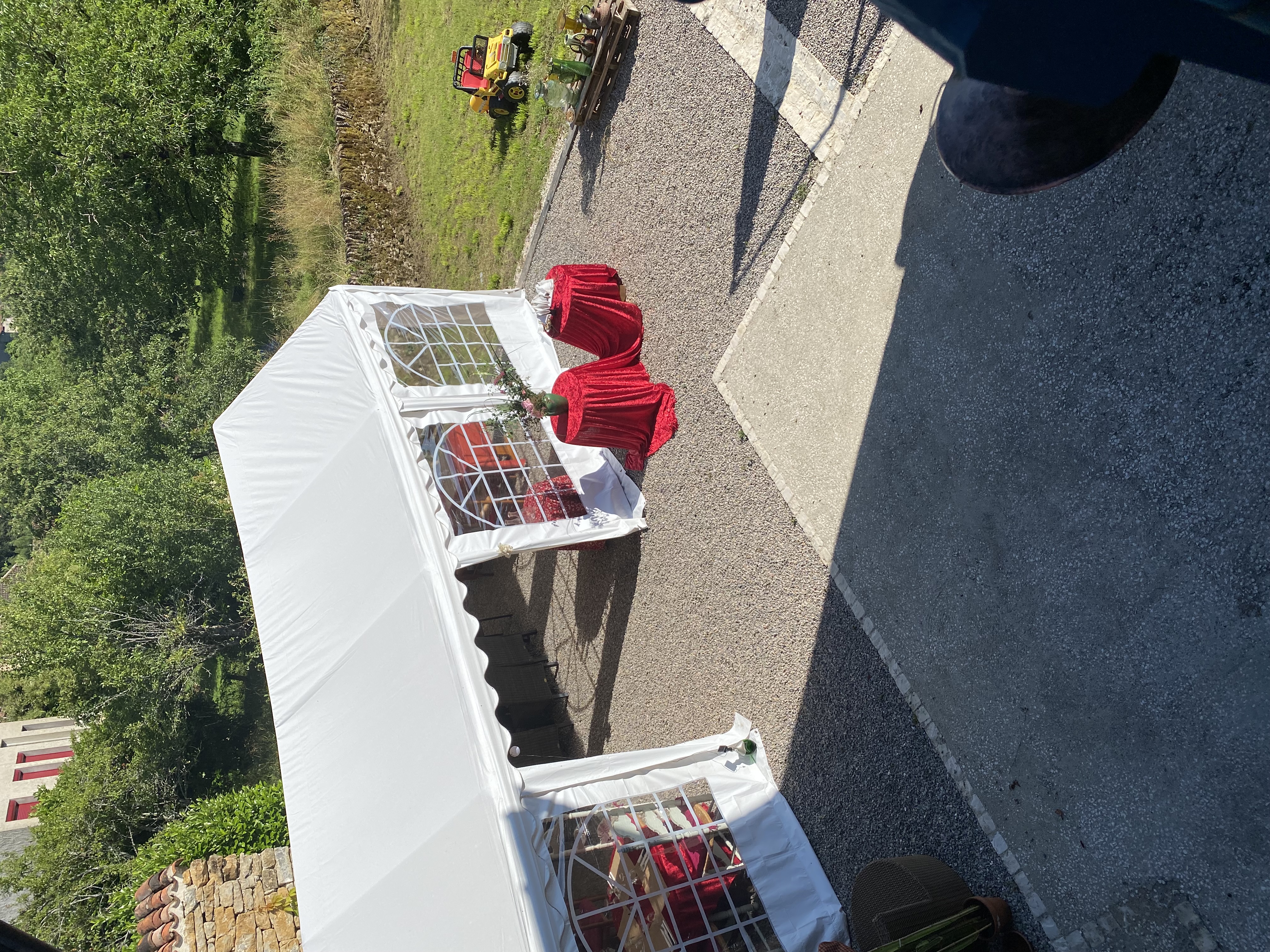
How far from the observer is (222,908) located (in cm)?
908

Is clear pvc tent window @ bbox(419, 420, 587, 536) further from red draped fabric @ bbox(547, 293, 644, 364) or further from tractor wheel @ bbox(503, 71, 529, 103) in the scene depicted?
tractor wheel @ bbox(503, 71, 529, 103)

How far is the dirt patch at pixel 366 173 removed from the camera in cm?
1261

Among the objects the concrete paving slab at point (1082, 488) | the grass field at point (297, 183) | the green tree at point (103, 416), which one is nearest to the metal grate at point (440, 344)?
the concrete paving slab at point (1082, 488)

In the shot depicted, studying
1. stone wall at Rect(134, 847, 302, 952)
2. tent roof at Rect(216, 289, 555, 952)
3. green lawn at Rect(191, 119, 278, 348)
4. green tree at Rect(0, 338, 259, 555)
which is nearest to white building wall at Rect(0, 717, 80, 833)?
green tree at Rect(0, 338, 259, 555)

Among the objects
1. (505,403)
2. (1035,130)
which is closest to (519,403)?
(505,403)

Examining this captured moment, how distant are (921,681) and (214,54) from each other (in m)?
15.3

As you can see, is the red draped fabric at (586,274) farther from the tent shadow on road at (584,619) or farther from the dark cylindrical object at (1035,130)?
the dark cylindrical object at (1035,130)

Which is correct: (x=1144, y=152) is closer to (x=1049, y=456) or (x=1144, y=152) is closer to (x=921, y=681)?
(x=1049, y=456)

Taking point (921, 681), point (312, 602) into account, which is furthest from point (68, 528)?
point (921, 681)

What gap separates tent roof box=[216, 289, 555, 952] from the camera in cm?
498

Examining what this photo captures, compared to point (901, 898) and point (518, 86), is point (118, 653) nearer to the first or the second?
point (518, 86)

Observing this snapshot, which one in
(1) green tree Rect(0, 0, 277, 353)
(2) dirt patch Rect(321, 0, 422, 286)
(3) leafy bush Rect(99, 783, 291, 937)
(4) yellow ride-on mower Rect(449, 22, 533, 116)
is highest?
(1) green tree Rect(0, 0, 277, 353)

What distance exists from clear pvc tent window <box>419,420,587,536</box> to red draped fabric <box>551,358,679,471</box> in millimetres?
405

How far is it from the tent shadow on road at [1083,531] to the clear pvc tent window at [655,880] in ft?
2.53
